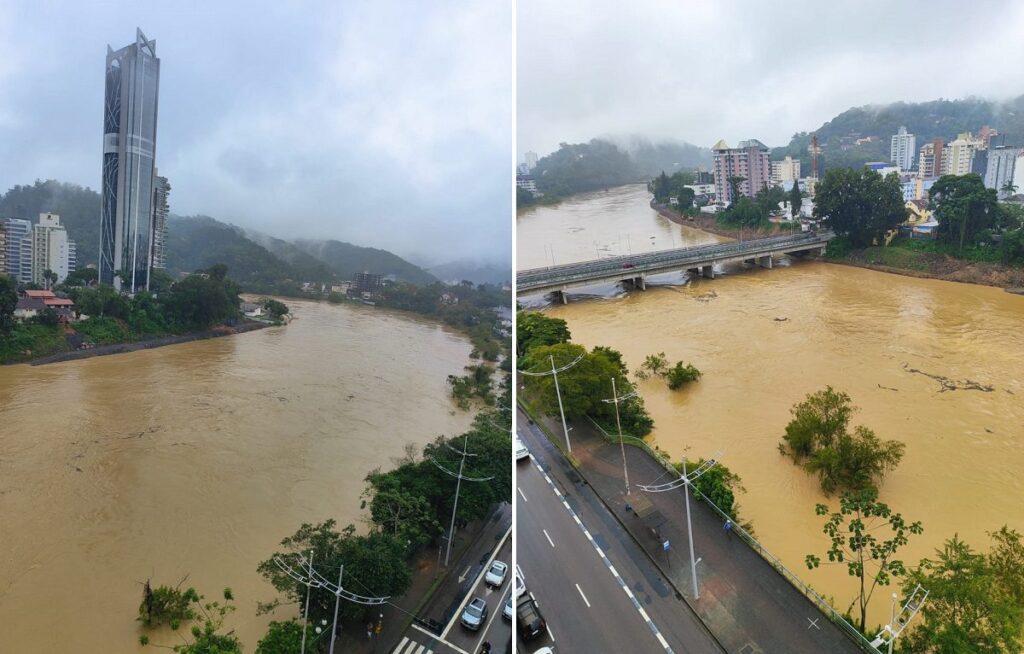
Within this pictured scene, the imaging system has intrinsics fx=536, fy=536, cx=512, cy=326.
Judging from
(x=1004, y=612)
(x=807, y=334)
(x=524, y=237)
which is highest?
(x=524, y=237)

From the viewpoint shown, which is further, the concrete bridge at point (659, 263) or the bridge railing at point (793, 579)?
the concrete bridge at point (659, 263)

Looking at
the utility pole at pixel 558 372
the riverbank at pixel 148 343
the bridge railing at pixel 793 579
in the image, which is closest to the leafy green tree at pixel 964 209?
the utility pole at pixel 558 372

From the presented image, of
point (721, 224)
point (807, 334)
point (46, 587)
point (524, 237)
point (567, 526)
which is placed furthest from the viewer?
point (721, 224)

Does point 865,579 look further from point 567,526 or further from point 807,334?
point 807,334

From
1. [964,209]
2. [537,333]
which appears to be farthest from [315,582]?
[964,209]

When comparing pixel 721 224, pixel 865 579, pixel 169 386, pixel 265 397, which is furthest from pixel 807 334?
pixel 721 224

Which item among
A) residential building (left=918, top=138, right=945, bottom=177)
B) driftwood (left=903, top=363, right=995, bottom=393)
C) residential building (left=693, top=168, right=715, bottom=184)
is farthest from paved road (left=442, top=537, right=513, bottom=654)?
Answer: residential building (left=693, top=168, right=715, bottom=184)

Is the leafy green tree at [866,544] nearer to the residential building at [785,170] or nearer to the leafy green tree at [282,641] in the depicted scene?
the leafy green tree at [282,641]
